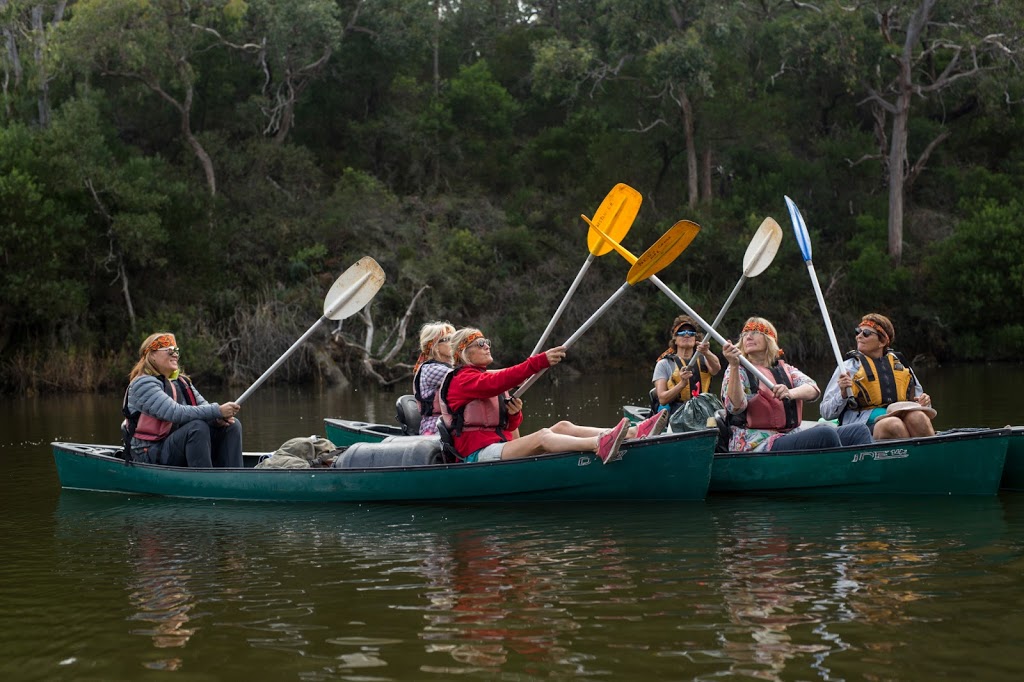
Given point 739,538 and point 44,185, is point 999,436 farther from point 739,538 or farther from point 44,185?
point 44,185

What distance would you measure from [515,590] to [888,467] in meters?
3.13

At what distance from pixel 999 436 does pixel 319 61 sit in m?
21.5

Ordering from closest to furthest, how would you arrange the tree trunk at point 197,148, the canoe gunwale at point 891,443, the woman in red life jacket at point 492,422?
the woman in red life jacket at point 492,422 → the canoe gunwale at point 891,443 → the tree trunk at point 197,148

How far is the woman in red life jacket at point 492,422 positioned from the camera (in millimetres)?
7344

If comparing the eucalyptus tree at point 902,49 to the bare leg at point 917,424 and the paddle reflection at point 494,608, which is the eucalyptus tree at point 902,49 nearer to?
the bare leg at point 917,424

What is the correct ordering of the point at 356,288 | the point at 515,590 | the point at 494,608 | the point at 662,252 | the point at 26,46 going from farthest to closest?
the point at 26,46 < the point at 356,288 < the point at 662,252 < the point at 515,590 < the point at 494,608

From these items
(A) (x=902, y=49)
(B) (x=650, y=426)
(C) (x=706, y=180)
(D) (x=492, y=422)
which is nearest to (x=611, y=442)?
(B) (x=650, y=426)

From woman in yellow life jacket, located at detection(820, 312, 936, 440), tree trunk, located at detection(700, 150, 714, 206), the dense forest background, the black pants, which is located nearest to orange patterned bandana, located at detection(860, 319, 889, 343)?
woman in yellow life jacket, located at detection(820, 312, 936, 440)

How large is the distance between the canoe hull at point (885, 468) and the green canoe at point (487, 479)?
1.34 ft

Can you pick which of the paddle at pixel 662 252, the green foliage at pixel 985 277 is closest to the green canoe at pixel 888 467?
the paddle at pixel 662 252

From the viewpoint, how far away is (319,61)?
2680cm

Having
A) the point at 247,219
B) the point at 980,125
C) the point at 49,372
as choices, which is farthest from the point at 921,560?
the point at 980,125

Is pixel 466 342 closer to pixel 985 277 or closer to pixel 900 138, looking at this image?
pixel 985 277

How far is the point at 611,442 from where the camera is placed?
748 centimetres
